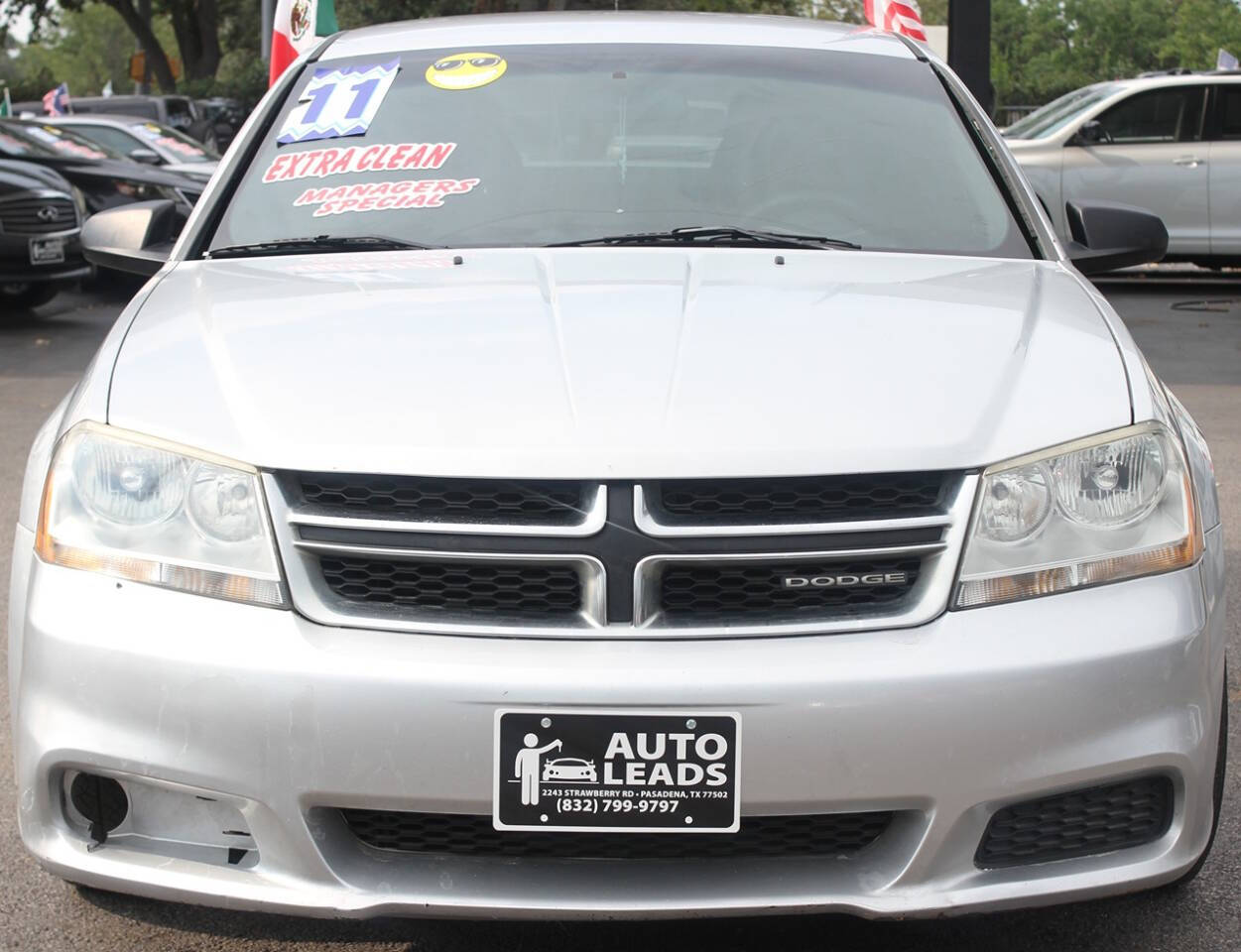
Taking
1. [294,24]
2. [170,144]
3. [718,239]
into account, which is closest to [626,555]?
[718,239]

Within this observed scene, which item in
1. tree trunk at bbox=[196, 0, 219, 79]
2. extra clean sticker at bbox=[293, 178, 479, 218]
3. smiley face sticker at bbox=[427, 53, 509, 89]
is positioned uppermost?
smiley face sticker at bbox=[427, 53, 509, 89]

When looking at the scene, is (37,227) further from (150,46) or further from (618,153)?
(150,46)

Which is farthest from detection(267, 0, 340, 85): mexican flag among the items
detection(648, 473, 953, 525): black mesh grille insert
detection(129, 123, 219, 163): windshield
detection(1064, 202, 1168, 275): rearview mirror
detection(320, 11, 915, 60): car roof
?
detection(129, 123, 219, 163): windshield

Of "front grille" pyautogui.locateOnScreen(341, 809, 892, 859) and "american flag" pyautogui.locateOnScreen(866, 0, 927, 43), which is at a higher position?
"american flag" pyautogui.locateOnScreen(866, 0, 927, 43)

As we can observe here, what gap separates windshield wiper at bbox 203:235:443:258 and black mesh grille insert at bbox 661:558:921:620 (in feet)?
4.04

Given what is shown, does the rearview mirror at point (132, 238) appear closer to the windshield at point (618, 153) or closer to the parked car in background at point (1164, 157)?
the windshield at point (618, 153)

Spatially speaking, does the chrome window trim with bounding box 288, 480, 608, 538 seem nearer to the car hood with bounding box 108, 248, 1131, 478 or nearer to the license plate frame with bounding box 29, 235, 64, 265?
the car hood with bounding box 108, 248, 1131, 478

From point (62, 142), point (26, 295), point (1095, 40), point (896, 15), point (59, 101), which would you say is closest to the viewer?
point (896, 15)

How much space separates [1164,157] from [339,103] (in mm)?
10403

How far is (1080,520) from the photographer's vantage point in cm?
237

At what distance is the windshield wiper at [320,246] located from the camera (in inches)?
129

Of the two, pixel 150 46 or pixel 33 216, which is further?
pixel 150 46

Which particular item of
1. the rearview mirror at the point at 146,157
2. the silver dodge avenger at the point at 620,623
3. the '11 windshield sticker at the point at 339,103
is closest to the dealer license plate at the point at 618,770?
the silver dodge avenger at the point at 620,623

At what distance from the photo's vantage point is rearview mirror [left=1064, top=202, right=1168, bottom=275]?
372 centimetres
